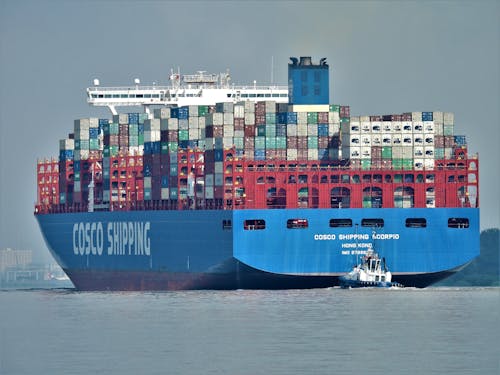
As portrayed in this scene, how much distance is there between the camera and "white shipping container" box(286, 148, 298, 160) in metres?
90.7

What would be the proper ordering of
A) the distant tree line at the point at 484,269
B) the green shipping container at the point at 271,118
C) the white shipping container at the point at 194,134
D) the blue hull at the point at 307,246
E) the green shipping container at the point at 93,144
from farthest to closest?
the distant tree line at the point at 484,269
the green shipping container at the point at 93,144
the white shipping container at the point at 194,134
the green shipping container at the point at 271,118
the blue hull at the point at 307,246

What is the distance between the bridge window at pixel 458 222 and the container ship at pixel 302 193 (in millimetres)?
56

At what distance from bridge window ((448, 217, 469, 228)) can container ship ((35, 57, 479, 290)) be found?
0.06 meters

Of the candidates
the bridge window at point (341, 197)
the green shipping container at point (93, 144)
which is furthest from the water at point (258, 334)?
the green shipping container at point (93, 144)

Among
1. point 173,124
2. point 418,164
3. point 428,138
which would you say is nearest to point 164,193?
point 173,124

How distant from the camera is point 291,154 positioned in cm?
9075

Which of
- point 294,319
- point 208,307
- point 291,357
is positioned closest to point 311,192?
point 208,307

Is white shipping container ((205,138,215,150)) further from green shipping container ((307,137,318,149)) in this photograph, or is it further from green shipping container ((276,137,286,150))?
green shipping container ((307,137,318,149))

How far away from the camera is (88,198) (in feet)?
342

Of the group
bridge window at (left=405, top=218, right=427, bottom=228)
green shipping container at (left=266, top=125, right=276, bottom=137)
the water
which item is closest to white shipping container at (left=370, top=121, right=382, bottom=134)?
bridge window at (left=405, top=218, right=427, bottom=228)

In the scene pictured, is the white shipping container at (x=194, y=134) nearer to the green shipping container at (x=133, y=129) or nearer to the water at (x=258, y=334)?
the green shipping container at (x=133, y=129)

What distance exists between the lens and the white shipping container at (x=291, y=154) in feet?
298

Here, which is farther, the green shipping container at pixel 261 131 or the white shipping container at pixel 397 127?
the green shipping container at pixel 261 131

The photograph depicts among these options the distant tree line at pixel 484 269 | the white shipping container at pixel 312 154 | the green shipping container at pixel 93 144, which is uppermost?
the green shipping container at pixel 93 144
